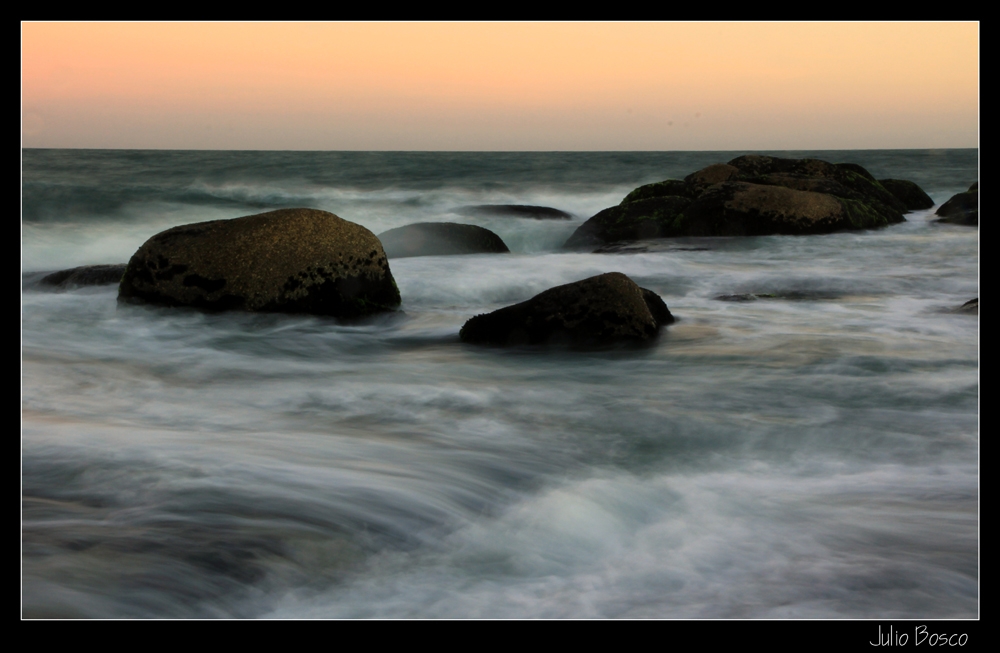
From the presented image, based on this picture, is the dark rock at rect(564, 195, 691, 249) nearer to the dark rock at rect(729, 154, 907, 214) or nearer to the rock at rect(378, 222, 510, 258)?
the dark rock at rect(729, 154, 907, 214)

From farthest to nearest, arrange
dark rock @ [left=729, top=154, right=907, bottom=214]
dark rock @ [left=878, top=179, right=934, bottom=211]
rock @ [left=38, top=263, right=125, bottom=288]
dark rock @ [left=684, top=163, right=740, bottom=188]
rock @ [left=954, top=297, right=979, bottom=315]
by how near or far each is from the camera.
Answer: dark rock @ [left=878, top=179, right=934, bottom=211] → dark rock @ [left=729, top=154, right=907, bottom=214] → dark rock @ [left=684, top=163, right=740, bottom=188] → rock @ [left=38, top=263, right=125, bottom=288] → rock @ [left=954, top=297, right=979, bottom=315]

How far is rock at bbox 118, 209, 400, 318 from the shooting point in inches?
307

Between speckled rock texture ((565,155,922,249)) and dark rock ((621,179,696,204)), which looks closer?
speckled rock texture ((565,155,922,249))

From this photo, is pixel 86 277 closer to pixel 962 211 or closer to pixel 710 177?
pixel 710 177

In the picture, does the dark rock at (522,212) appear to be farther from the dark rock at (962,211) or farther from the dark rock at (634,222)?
the dark rock at (962,211)

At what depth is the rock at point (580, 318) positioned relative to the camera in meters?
6.60

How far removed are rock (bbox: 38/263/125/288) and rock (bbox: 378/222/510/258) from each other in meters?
3.91

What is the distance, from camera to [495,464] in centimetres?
432

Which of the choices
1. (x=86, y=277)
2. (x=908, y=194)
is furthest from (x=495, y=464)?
(x=908, y=194)

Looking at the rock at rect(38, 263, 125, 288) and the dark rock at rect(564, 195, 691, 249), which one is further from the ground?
the dark rock at rect(564, 195, 691, 249)

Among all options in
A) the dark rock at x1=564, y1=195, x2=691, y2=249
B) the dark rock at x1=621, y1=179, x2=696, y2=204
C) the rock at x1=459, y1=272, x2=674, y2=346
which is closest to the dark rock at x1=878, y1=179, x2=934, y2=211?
the dark rock at x1=621, y1=179, x2=696, y2=204

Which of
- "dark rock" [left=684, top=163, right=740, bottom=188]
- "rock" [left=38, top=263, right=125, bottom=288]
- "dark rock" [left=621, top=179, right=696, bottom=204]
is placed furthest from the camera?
"dark rock" [left=684, top=163, right=740, bottom=188]

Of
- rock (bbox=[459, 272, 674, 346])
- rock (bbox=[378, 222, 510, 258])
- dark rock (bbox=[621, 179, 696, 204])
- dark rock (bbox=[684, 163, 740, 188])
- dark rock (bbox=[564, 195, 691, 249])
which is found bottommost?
rock (bbox=[459, 272, 674, 346])
